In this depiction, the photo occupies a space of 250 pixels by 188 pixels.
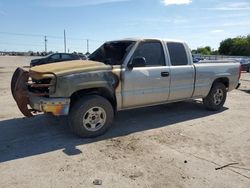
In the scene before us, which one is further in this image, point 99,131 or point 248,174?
point 99,131

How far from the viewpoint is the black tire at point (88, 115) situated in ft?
18.2

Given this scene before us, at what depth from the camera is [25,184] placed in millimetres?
3895

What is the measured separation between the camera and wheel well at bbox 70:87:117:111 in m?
5.71

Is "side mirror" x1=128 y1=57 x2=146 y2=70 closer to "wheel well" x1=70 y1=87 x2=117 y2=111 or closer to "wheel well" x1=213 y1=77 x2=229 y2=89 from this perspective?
"wheel well" x1=70 y1=87 x2=117 y2=111

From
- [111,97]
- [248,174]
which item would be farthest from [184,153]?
[111,97]

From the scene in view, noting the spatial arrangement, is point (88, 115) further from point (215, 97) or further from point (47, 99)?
point (215, 97)

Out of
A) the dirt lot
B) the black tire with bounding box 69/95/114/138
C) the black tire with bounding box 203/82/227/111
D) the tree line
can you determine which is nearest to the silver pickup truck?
the black tire with bounding box 69/95/114/138

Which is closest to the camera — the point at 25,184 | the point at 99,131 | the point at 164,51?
the point at 25,184

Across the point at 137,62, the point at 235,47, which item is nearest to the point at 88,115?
the point at 137,62

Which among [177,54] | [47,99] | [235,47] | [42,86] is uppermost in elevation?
[235,47]

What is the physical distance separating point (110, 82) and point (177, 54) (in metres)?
2.15

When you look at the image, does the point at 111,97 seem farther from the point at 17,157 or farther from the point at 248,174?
the point at 248,174

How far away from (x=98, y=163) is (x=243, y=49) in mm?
80293

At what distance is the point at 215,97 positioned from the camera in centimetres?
830
